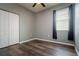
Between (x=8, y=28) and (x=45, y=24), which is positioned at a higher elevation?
(x=45, y=24)

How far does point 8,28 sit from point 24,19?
124 centimetres

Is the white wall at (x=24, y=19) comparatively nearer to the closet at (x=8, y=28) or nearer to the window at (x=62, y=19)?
the closet at (x=8, y=28)

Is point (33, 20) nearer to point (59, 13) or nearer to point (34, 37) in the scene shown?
point (34, 37)

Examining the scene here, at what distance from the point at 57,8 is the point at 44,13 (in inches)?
40.2

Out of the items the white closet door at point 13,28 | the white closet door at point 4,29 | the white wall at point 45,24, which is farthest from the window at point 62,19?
the white closet door at point 4,29

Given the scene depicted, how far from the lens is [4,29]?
9.21 ft

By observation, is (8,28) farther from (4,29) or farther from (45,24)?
(45,24)

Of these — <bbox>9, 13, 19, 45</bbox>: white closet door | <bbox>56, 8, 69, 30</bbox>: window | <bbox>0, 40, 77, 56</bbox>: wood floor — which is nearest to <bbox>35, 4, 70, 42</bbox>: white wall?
<bbox>56, 8, 69, 30</bbox>: window

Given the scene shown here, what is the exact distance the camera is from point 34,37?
4734 mm

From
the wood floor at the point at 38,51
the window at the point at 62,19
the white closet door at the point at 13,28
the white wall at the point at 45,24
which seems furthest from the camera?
the white wall at the point at 45,24

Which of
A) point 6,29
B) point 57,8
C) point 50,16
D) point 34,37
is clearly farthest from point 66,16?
point 6,29

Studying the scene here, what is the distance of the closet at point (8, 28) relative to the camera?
273 cm

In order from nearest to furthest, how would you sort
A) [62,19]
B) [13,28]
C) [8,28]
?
1. [8,28]
2. [13,28]
3. [62,19]

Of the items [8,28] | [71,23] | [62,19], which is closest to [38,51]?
[8,28]
